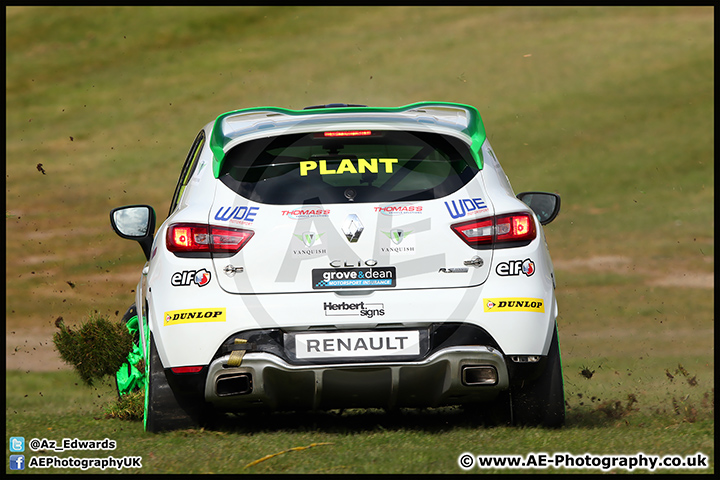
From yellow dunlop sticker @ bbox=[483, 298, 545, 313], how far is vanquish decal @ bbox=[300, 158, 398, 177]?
0.91 meters

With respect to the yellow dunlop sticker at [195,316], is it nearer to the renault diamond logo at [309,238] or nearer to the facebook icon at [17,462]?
the renault diamond logo at [309,238]

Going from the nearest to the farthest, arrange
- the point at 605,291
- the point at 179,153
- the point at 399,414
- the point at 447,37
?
the point at 399,414 → the point at 605,291 → the point at 179,153 → the point at 447,37

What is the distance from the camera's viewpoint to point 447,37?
152 ft

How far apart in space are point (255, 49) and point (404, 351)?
43230 mm

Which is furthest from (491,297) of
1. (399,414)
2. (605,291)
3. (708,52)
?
(708,52)

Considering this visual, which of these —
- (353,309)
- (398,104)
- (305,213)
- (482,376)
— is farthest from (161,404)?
(398,104)

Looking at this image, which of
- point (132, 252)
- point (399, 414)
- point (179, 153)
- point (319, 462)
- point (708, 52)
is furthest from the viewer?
point (708, 52)

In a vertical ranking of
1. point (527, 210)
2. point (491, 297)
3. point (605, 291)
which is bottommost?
point (605, 291)

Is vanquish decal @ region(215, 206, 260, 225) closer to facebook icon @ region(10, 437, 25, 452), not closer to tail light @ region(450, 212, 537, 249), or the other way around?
tail light @ region(450, 212, 537, 249)

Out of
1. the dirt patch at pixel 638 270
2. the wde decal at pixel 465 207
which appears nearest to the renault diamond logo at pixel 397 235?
the wde decal at pixel 465 207

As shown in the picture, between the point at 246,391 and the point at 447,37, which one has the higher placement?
the point at 447,37

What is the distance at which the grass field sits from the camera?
19.2ft

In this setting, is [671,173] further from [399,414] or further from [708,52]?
[399,414]

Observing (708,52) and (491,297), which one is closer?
(491,297)
